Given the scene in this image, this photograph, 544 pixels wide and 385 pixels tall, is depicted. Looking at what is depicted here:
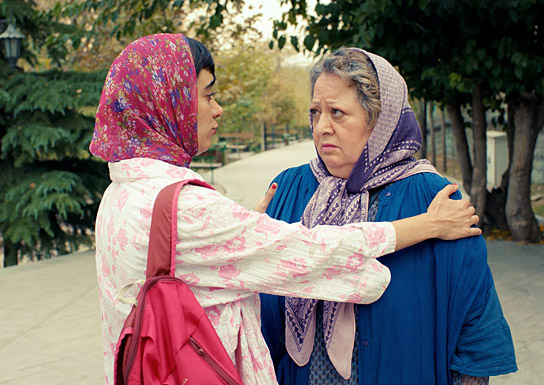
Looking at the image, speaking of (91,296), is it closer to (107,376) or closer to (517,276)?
(517,276)

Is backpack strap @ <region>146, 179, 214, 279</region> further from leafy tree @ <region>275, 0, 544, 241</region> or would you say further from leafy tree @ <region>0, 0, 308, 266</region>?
leafy tree @ <region>0, 0, 308, 266</region>

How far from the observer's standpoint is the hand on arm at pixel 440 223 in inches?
76.9

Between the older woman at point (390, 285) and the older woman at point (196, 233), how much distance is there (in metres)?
0.17

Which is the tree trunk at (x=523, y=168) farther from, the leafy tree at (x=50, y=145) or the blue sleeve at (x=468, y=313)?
the blue sleeve at (x=468, y=313)

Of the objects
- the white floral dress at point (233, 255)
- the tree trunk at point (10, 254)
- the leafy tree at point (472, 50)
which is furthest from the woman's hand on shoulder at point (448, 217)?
the tree trunk at point (10, 254)

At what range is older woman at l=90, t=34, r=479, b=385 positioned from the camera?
175cm

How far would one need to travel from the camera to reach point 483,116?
26.9 feet

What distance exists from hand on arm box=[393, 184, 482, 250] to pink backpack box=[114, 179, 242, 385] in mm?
649

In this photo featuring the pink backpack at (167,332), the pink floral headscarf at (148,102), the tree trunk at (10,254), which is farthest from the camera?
the tree trunk at (10,254)

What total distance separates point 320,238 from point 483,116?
6.98 metres

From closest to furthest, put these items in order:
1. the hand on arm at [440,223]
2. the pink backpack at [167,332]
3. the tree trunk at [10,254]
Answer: the pink backpack at [167,332] < the hand on arm at [440,223] < the tree trunk at [10,254]

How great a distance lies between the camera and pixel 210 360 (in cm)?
168

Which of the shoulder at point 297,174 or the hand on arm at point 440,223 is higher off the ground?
the shoulder at point 297,174

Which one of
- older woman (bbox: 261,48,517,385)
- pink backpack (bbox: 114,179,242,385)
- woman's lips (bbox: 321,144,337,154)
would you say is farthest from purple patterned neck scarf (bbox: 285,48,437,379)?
pink backpack (bbox: 114,179,242,385)
